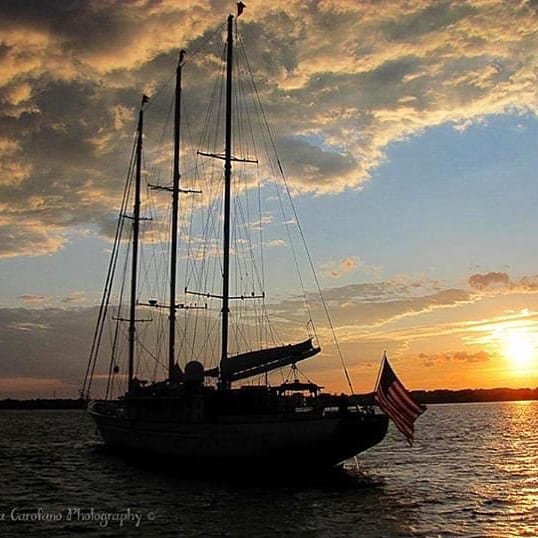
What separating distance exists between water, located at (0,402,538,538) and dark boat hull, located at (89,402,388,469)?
1.30 metres

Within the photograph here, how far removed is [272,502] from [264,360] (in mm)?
11691

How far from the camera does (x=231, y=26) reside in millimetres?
53875

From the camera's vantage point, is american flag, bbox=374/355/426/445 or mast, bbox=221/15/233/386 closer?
american flag, bbox=374/355/426/445

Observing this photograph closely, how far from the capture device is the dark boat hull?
42.5m

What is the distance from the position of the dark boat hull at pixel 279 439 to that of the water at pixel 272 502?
130 centimetres

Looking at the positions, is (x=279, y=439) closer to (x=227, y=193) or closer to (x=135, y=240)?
(x=227, y=193)

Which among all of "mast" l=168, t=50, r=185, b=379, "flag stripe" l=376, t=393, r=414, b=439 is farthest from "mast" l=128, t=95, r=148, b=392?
"flag stripe" l=376, t=393, r=414, b=439

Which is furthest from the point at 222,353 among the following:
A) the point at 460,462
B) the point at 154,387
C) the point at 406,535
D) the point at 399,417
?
the point at 460,462

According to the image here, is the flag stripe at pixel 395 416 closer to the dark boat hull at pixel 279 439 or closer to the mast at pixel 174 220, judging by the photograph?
the dark boat hull at pixel 279 439

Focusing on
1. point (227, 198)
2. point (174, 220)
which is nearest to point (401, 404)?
point (227, 198)

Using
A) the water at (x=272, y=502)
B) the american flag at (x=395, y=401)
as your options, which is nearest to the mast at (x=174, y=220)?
the water at (x=272, y=502)

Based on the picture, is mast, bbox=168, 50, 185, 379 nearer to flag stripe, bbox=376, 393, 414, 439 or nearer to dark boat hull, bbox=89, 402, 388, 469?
dark boat hull, bbox=89, 402, 388, 469

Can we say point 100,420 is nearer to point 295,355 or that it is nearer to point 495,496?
point 295,355

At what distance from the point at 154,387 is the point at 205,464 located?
1023 cm
